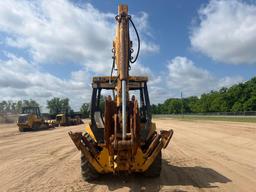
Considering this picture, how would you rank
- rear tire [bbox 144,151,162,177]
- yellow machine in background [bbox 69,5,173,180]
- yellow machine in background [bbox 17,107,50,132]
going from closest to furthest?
yellow machine in background [bbox 69,5,173,180]
rear tire [bbox 144,151,162,177]
yellow machine in background [bbox 17,107,50,132]

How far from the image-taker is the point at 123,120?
691cm

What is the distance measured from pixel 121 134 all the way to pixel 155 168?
1548 mm

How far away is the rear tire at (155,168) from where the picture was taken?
7809mm

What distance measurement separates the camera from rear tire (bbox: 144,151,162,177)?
7809mm

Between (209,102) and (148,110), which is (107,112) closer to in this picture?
(148,110)

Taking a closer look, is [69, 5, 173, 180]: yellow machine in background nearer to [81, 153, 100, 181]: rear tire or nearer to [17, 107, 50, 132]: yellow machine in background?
[81, 153, 100, 181]: rear tire

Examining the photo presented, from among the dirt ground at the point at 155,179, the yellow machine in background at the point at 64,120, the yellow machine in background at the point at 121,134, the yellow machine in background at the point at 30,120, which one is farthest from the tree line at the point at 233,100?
the yellow machine in background at the point at 121,134

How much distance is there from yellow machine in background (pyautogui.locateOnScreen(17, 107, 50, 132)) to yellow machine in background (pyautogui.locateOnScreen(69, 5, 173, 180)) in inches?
1064

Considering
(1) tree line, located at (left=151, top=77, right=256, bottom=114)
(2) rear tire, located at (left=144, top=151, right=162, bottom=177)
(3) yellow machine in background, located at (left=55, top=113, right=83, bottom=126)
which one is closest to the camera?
(2) rear tire, located at (left=144, top=151, right=162, bottom=177)

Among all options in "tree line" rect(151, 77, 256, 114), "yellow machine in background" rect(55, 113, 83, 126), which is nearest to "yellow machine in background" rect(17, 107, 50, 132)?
"yellow machine in background" rect(55, 113, 83, 126)

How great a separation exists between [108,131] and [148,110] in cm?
199

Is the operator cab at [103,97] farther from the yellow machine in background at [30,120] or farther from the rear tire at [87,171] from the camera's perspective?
the yellow machine in background at [30,120]

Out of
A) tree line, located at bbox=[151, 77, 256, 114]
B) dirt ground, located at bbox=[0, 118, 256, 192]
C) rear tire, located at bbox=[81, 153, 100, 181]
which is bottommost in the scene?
dirt ground, located at bbox=[0, 118, 256, 192]

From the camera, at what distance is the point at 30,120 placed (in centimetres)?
3425
